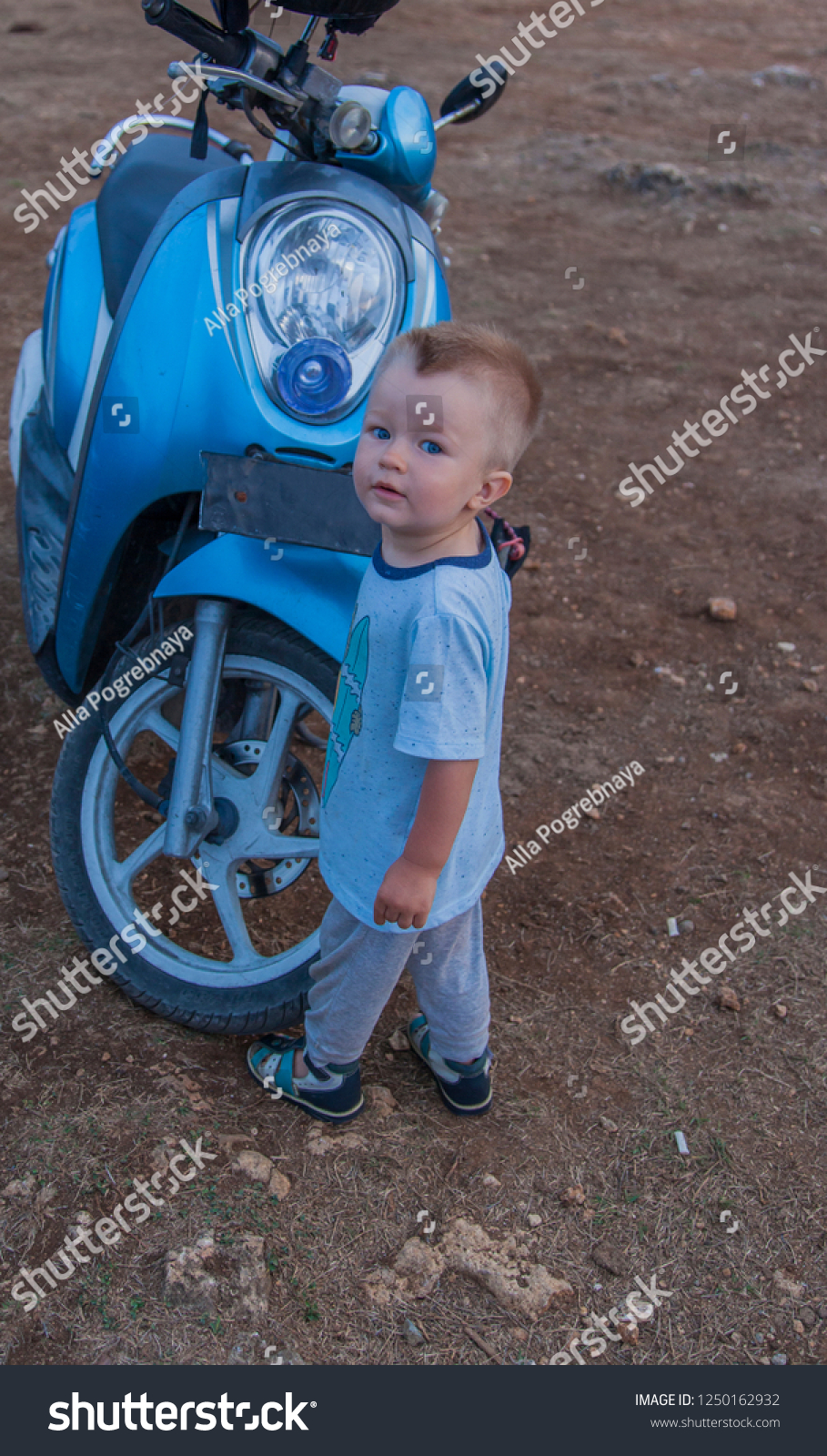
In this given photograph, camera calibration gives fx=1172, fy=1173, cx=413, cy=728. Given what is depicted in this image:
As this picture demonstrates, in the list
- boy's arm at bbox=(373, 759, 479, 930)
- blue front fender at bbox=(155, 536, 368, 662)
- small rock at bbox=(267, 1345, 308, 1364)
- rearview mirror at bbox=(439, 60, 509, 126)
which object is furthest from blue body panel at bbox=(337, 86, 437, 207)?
small rock at bbox=(267, 1345, 308, 1364)

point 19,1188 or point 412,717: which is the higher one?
point 412,717

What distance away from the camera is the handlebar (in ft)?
5.91

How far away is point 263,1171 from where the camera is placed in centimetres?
187

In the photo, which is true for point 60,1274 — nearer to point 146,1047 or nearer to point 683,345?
point 146,1047

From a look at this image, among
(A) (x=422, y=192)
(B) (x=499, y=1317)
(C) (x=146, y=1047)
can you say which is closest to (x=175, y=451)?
(A) (x=422, y=192)

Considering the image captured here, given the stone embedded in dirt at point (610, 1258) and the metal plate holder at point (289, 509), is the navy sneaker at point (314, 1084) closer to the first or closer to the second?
the stone embedded in dirt at point (610, 1258)

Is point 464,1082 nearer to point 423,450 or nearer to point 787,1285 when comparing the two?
point 787,1285

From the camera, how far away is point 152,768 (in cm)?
276

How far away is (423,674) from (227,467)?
577 millimetres

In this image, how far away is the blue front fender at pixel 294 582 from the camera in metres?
1.85

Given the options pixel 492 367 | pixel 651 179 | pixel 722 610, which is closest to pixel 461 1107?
pixel 492 367

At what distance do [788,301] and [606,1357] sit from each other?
16.5 feet

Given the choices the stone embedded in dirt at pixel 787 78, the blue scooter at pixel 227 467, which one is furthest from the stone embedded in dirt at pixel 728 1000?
the stone embedded in dirt at pixel 787 78
